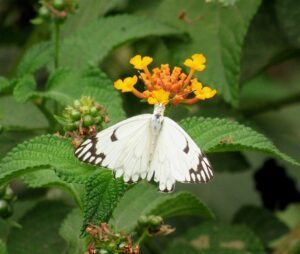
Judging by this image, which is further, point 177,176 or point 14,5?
point 14,5

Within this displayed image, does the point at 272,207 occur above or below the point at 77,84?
below

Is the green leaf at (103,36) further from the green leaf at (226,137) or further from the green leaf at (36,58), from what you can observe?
the green leaf at (226,137)

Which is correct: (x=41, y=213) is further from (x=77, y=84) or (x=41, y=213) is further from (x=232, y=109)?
→ (x=232, y=109)

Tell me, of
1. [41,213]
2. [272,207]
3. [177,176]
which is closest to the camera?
[177,176]

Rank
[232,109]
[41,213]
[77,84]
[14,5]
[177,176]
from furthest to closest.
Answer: [14,5] < [232,109] < [41,213] < [77,84] < [177,176]

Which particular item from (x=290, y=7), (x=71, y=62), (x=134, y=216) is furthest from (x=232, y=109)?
(x=134, y=216)

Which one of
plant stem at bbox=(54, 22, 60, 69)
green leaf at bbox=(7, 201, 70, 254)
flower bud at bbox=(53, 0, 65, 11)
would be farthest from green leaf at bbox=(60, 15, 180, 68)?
→ green leaf at bbox=(7, 201, 70, 254)

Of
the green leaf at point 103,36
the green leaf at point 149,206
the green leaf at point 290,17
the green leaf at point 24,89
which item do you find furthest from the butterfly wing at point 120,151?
the green leaf at point 290,17

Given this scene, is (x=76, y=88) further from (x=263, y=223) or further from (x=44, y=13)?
(x=263, y=223)
